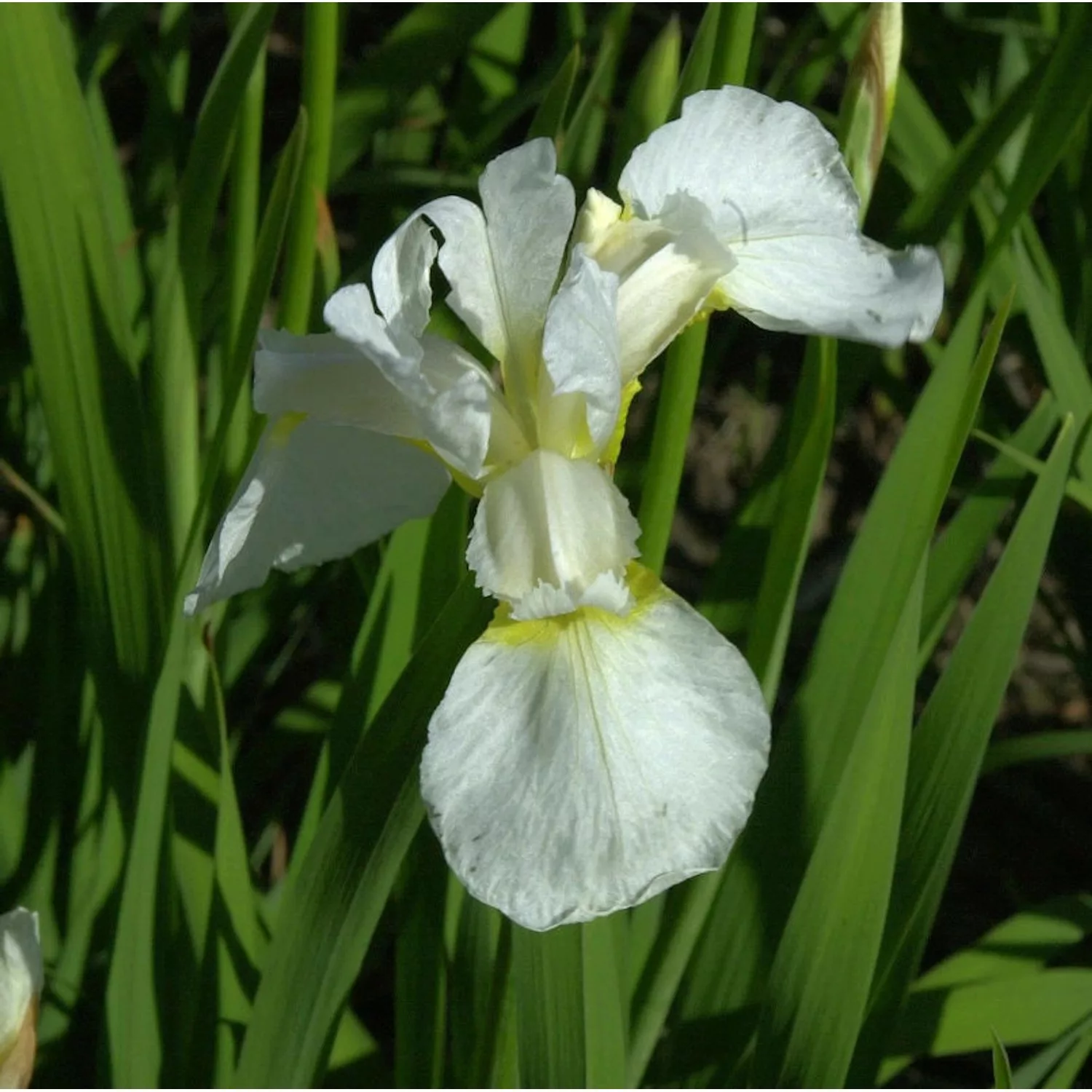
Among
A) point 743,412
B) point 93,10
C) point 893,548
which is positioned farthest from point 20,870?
point 93,10

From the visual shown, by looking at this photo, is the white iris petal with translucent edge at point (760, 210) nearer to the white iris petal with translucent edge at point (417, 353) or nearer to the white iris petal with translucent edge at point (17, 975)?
the white iris petal with translucent edge at point (417, 353)

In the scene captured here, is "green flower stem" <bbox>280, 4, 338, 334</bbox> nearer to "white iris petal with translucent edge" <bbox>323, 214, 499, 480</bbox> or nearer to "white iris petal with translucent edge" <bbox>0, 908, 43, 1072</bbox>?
"white iris petal with translucent edge" <bbox>323, 214, 499, 480</bbox>

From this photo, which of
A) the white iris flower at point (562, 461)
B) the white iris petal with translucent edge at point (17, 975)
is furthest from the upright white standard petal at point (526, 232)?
the white iris petal with translucent edge at point (17, 975)

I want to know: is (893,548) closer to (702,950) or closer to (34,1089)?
(702,950)

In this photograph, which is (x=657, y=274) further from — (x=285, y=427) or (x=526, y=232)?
(x=285, y=427)

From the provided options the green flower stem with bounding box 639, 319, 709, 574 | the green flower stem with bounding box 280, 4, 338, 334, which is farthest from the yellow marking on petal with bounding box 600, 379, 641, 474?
the green flower stem with bounding box 280, 4, 338, 334
